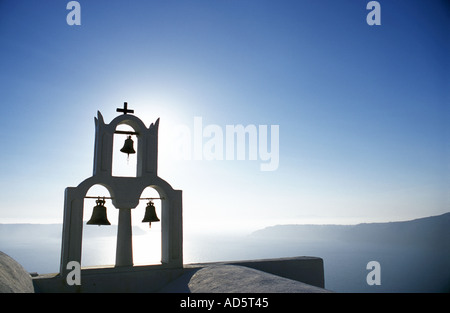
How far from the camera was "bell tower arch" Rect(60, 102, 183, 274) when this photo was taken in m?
8.83

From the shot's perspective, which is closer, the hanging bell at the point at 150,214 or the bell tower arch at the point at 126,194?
the bell tower arch at the point at 126,194

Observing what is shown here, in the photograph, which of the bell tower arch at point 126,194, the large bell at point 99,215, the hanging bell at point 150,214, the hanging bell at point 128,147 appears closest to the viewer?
the bell tower arch at point 126,194

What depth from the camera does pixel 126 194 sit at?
958 cm

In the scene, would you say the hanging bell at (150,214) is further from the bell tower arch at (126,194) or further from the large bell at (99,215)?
the large bell at (99,215)

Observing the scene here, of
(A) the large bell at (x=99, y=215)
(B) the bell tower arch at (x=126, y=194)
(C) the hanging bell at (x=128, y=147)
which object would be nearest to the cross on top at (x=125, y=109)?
(B) the bell tower arch at (x=126, y=194)

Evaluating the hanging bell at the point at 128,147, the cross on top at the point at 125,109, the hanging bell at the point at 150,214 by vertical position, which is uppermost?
the cross on top at the point at 125,109

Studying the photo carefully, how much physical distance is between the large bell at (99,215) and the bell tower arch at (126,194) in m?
0.33

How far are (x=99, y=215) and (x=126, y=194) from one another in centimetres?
91

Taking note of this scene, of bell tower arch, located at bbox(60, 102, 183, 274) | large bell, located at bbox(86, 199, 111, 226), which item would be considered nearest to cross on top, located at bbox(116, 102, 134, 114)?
bell tower arch, located at bbox(60, 102, 183, 274)

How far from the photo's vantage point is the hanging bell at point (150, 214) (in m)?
9.89

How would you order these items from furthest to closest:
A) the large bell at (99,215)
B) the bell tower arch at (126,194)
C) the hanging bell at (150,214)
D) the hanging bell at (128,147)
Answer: the hanging bell at (128,147)
the hanging bell at (150,214)
the large bell at (99,215)
the bell tower arch at (126,194)

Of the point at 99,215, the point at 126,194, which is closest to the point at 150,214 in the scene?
the point at 126,194

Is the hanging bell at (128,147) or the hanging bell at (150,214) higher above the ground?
the hanging bell at (128,147)
